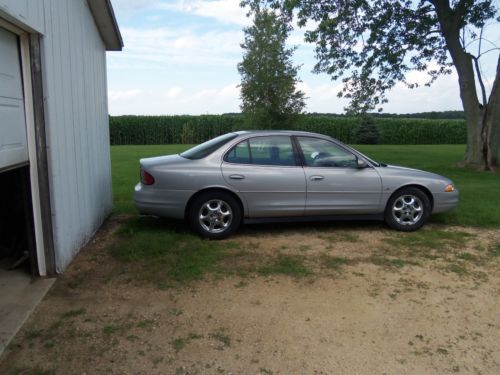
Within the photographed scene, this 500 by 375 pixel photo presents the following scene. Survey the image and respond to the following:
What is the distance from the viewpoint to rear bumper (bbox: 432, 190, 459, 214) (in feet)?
23.3

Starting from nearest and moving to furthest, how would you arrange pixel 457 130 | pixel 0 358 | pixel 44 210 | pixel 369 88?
pixel 0 358 < pixel 44 210 < pixel 369 88 < pixel 457 130

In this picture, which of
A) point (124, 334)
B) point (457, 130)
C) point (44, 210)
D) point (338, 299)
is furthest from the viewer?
point (457, 130)

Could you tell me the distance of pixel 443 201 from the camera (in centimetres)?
713

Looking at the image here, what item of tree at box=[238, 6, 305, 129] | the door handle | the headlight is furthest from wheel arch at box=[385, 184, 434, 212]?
tree at box=[238, 6, 305, 129]

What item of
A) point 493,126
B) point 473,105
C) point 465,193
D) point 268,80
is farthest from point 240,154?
point 268,80

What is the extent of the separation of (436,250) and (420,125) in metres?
38.0

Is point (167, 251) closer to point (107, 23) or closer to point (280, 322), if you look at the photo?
point (280, 322)

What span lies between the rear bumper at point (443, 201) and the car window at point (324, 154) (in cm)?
143

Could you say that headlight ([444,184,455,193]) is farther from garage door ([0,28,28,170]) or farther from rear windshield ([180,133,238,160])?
garage door ([0,28,28,170])

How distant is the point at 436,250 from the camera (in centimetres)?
609

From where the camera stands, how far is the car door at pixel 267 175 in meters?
6.43

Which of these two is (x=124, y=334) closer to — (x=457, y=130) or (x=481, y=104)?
(x=481, y=104)

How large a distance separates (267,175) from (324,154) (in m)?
0.96

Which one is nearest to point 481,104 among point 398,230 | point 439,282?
point 398,230
